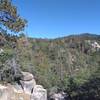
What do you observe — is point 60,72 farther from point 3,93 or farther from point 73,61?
point 3,93

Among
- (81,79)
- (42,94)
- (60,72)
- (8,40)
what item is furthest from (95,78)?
A: (8,40)

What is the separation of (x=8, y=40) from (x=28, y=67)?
134ft

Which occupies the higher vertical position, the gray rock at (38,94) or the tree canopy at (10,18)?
the tree canopy at (10,18)

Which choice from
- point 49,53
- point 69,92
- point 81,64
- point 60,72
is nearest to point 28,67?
point 69,92

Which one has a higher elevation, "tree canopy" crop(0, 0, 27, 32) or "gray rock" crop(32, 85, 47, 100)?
"tree canopy" crop(0, 0, 27, 32)

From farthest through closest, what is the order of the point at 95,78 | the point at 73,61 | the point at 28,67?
the point at 73,61 → the point at 28,67 → the point at 95,78

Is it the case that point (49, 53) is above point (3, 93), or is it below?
above

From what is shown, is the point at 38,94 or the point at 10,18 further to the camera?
the point at 38,94

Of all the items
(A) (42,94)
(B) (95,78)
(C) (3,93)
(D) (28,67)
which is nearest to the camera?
(C) (3,93)

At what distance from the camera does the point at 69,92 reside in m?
56.7

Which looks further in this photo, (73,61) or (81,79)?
(73,61)

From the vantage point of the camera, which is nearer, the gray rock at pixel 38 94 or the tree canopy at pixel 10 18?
the tree canopy at pixel 10 18

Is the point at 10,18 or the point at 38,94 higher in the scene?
the point at 10,18

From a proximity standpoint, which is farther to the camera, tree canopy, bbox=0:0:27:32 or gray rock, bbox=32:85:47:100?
gray rock, bbox=32:85:47:100
